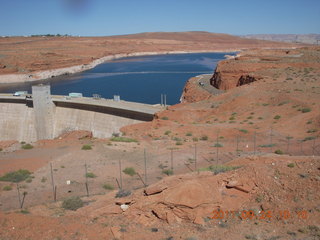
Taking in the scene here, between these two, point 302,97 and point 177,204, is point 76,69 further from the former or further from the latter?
point 177,204

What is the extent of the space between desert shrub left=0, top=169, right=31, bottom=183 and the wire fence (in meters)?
0.49

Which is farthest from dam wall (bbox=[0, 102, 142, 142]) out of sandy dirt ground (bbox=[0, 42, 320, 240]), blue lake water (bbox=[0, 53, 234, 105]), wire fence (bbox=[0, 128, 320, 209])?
blue lake water (bbox=[0, 53, 234, 105])

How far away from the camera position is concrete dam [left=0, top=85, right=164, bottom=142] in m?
33.7

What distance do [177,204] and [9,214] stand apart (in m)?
5.30

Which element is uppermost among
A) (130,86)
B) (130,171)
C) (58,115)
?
(130,171)

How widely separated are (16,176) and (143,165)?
20.3ft

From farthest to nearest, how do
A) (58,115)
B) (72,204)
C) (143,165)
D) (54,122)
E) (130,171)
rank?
(58,115) < (54,122) < (143,165) < (130,171) < (72,204)

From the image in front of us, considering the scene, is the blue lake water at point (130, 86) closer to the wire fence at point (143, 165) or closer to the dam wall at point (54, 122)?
the dam wall at point (54, 122)

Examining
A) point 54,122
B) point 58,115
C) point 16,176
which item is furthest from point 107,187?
point 58,115

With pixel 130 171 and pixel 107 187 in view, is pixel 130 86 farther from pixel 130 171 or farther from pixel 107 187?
pixel 107 187

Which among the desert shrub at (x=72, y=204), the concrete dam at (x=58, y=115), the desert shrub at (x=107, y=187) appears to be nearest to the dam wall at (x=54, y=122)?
the concrete dam at (x=58, y=115)

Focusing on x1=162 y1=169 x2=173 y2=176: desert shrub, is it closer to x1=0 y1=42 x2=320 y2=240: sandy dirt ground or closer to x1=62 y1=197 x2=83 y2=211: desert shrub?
x1=0 y1=42 x2=320 y2=240: sandy dirt ground

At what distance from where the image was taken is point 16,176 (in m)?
14.7

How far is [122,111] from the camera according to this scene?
33250 mm
